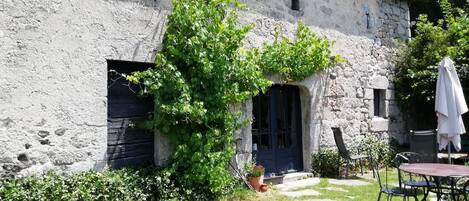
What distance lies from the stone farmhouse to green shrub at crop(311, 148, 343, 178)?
0.16 m

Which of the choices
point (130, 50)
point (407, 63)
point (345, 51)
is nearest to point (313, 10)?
point (345, 51)

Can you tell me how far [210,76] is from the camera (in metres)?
5.19

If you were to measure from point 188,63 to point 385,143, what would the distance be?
540cm

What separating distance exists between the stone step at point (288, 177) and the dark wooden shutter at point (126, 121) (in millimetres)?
2122

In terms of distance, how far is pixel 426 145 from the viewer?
5.80 metres

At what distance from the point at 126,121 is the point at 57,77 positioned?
3.32ft

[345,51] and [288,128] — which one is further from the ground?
[345,51]

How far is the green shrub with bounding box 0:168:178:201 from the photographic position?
382 cm

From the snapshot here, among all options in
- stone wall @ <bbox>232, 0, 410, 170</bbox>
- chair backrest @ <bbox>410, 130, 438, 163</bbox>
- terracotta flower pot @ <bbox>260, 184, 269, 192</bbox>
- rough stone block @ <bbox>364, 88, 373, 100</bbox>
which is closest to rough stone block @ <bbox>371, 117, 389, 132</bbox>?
stone wall @ <bbox>232, 0, 410, 170</bbox>

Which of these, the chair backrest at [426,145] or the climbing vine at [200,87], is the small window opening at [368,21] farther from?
the climbing vine at [200,87]

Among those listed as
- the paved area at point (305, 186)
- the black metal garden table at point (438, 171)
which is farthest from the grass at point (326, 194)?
the black metal garden table at point (438, 171)

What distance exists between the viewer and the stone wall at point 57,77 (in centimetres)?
404

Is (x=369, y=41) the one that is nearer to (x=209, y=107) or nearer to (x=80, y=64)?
(x=209, y=107)

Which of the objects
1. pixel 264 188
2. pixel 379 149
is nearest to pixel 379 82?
pixel 379 149
